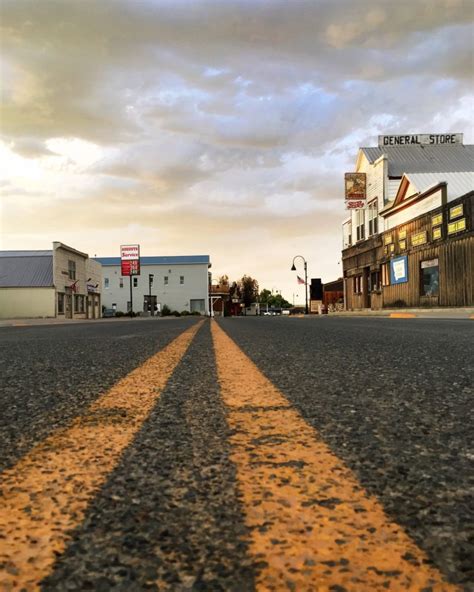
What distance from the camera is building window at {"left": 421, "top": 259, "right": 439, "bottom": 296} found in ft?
94.3

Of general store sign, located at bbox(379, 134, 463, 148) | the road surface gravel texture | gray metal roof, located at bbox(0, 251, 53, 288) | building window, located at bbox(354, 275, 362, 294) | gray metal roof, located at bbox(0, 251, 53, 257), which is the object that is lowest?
the road surface gravel texture

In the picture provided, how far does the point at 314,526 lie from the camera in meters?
0.96

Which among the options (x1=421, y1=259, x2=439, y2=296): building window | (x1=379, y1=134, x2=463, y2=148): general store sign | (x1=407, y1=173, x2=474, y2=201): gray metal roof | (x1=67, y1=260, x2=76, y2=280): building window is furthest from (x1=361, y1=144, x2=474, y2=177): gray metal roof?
(x1=67, y1=260, x2=76, y2=280): building window

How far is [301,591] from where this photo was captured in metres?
0.75

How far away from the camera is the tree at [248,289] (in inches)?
4968

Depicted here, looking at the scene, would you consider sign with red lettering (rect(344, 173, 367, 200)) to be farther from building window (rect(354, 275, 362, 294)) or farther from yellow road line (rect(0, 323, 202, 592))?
yellow road line (rect(0, 323, 202, 592))

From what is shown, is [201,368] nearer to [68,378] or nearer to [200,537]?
[68,378]

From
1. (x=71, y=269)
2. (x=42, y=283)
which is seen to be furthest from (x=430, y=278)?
(x=71, y=269)

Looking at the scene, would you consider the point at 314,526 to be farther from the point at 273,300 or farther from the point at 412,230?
the point at 273,300

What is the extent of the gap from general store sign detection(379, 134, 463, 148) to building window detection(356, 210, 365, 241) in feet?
20.0

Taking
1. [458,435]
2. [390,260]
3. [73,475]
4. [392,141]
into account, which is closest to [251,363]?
[458,435]

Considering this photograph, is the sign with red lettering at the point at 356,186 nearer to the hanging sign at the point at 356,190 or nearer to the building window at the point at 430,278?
the hanging sign at the point at 356,190

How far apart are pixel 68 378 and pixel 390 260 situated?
116 ft

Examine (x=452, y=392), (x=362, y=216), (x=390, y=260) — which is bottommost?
(x=452, y=392)
